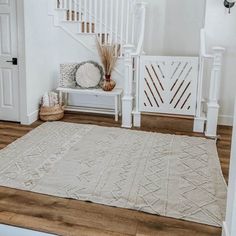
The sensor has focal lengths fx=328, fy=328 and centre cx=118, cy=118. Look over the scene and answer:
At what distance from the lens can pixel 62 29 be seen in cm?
524

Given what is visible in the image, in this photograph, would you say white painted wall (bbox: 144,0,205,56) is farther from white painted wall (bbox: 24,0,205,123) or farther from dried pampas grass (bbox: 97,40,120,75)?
dried pampas grass (bbox: 97,40,120,75)

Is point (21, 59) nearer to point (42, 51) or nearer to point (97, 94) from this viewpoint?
point (42, 51)

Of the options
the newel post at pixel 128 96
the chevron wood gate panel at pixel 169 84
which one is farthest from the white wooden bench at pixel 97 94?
the chevron wood gate panel at pixel 169 84

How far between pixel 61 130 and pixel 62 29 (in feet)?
5.90

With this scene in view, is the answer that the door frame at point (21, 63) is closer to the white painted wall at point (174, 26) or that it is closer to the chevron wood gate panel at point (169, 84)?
the chevron wood gate panel at point (169, 84)

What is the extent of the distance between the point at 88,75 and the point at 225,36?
2078mm

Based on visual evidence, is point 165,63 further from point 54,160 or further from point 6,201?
point 6,201

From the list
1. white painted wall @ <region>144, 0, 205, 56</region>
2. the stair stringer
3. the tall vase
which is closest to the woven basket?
the tall vase

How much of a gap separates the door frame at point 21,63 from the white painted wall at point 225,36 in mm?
2557

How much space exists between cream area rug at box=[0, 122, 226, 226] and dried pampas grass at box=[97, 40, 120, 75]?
1079mm

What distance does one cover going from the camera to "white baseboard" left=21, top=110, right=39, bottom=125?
15.2ft

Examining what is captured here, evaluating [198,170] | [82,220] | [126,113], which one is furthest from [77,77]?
[82,220]

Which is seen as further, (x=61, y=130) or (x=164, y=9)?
(x=164, y=9)

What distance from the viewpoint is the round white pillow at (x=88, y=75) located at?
16.6ft
